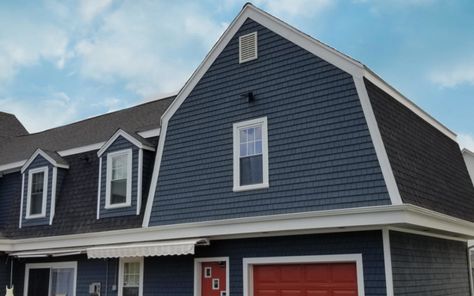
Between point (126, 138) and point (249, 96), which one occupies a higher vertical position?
point (249, 96)

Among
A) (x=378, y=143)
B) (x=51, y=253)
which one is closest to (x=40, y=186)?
(x=51, y=253)

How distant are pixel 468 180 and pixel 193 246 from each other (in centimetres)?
846

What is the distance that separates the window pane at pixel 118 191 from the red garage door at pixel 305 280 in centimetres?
449

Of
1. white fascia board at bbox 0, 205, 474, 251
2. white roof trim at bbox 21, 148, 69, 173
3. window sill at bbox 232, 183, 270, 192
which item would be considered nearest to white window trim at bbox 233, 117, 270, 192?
window sill at bbox 232, 183, 270, 192

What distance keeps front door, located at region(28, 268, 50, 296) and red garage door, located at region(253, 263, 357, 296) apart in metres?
7.18

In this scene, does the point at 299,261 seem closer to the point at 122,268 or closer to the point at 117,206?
the point at 122,268

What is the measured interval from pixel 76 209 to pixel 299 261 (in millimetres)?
7244

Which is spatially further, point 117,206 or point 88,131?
point 88,131

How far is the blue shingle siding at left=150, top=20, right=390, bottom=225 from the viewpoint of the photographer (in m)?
10.1

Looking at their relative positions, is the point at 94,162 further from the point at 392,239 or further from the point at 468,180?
the point at 468,180

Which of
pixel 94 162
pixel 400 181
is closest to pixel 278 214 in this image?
pixel 400 181

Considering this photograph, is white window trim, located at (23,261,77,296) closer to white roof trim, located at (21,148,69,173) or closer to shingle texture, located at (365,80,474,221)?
white roof trim, located at (21,148,69,173)

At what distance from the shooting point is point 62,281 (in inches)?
586

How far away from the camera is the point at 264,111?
11.5 m
